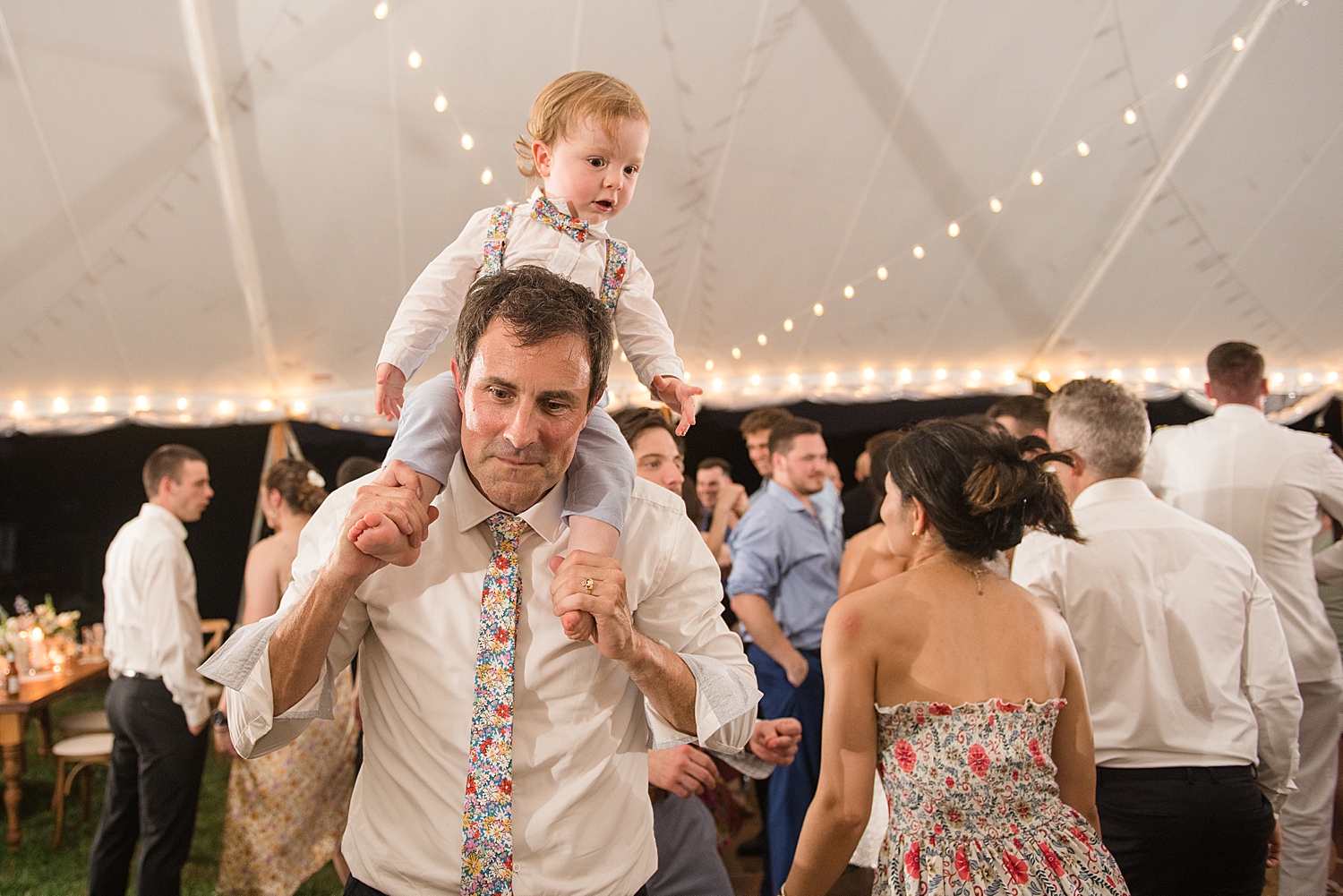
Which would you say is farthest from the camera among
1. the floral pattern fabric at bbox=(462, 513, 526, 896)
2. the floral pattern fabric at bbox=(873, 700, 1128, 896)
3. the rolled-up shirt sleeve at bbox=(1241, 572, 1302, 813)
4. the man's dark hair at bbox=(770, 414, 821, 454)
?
the man's dark hair at bbox=(770, 414, 821, 454)

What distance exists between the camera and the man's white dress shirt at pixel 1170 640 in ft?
6.68

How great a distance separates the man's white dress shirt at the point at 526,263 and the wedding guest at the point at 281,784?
200cm

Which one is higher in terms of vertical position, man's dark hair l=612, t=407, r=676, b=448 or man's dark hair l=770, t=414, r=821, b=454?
man's dark hair l=770, t=414, r=821, b=454

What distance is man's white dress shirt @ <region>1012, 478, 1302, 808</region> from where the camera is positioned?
2035mm

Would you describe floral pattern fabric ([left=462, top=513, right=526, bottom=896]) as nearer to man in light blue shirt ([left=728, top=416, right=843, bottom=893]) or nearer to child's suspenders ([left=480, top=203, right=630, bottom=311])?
child's suspenders ([left=480, top=203, right=630, bottom=311])

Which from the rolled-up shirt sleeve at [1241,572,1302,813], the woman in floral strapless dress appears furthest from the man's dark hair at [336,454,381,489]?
the rolled-up shirt sleeve at [1241,572,1302,813]

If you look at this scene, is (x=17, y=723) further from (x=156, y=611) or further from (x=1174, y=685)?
(x=1174, y=685)

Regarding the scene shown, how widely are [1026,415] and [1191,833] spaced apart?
1.80 metres

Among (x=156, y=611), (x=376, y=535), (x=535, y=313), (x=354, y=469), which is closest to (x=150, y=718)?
(x=156, y=611)

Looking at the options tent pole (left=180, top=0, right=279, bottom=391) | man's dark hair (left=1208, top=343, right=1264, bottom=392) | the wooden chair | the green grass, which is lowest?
the green grass

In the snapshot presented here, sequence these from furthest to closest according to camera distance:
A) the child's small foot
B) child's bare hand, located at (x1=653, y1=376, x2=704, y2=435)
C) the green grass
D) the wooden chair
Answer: the wooden chair < the green grass < child's bare hand, located at (x1=653, y1=376, x2=704, y2=435) < the child's small foot

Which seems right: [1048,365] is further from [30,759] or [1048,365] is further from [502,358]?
[30,759]

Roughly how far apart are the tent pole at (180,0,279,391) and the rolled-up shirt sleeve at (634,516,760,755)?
3923 mm

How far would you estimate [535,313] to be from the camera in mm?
1280
